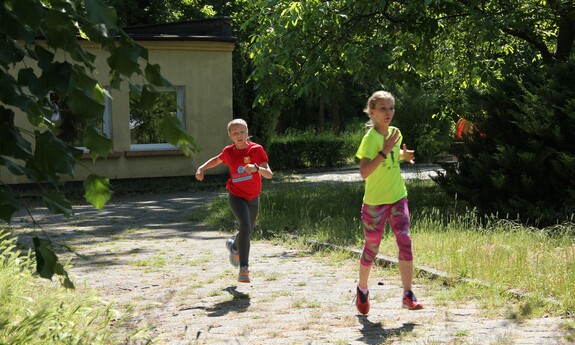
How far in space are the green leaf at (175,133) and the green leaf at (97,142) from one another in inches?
11.3

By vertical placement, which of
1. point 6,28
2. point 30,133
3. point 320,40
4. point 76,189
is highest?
point 320,40

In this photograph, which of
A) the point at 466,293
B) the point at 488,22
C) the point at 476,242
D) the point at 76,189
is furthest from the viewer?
the point at 76,189

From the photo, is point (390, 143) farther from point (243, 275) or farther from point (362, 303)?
point (243, 275)

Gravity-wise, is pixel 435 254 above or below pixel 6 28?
below


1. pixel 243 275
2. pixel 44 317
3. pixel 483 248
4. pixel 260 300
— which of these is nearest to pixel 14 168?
pixel 44 317

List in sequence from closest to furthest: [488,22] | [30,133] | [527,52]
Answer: [30,133] < [488,22] < [527,52]

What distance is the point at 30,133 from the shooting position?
142 inches

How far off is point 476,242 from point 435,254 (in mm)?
444

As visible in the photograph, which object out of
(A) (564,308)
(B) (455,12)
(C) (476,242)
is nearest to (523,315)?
(A) (564,308)

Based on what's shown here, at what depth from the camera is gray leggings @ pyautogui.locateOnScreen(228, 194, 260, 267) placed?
858 cm

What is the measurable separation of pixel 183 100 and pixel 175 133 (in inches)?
768

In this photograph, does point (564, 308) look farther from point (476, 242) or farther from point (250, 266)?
point (250, 266)

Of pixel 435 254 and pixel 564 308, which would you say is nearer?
pixel 564 308

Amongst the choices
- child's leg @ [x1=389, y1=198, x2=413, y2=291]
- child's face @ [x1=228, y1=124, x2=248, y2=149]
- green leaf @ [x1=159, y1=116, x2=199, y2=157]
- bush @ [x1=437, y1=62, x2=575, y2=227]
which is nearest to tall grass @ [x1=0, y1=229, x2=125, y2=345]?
green leaf @ [x1=159, y1=116, x2=199, y2=157]
